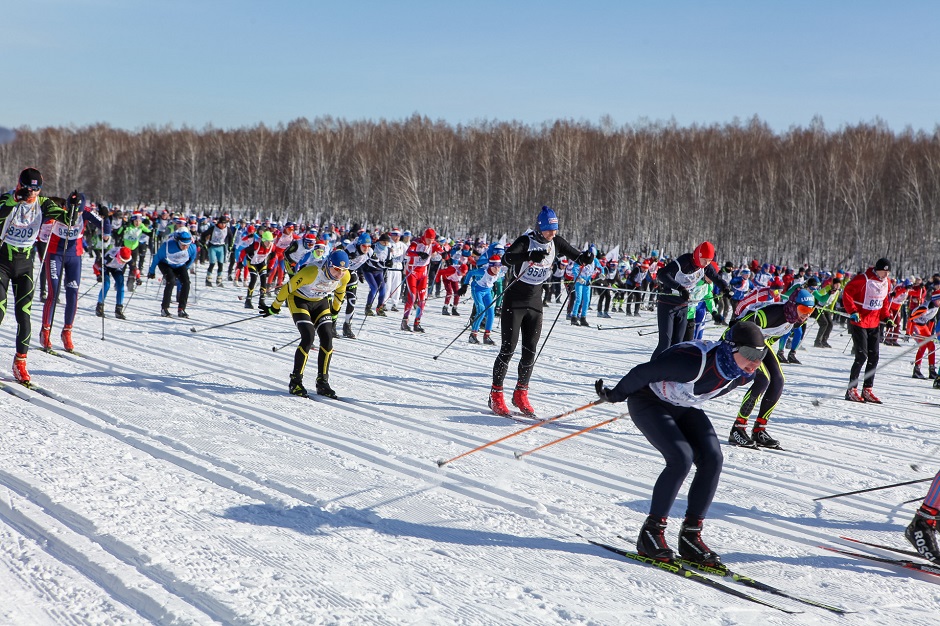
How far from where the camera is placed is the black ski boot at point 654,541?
384 centimetres

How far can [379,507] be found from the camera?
4395 millimetres

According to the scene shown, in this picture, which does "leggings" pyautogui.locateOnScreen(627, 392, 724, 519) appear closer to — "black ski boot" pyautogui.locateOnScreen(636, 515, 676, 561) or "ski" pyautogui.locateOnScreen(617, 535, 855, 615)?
"black ski boot" pyautogui.locateOnScreen(636, 515, 676, 561)

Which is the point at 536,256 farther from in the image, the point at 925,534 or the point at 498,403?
the point at 925,534

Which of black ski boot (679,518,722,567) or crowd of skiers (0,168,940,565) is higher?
crowd of skiers (0,168,940,565)

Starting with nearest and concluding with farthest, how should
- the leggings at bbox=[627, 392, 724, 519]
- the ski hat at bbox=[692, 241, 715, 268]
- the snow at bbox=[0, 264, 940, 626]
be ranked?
1. the snow at bbox=[0, 264, 940, 626]
2. the leggings at bbox=[627, 392, 724, 519]
3. the ski hat at bbox=[692, 241, 715, 268]

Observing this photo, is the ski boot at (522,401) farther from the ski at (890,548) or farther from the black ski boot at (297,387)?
the ski at (890,548)

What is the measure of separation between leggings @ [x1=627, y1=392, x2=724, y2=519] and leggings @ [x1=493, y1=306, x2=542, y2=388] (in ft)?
10.2

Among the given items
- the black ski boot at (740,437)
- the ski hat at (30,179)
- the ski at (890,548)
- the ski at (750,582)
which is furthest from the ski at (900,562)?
the ski hat at (30,179)

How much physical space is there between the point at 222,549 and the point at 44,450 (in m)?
2.01

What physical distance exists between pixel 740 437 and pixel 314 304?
391 centimetres

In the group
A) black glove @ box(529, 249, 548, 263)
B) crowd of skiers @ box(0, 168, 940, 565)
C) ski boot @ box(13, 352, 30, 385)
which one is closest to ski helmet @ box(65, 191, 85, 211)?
crowd of skiers @ box(0, 168, 940, 565)

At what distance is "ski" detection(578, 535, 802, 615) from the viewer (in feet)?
11.3

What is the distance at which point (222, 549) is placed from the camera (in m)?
3.60

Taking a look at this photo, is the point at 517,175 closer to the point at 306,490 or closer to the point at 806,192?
the point at 806,192
